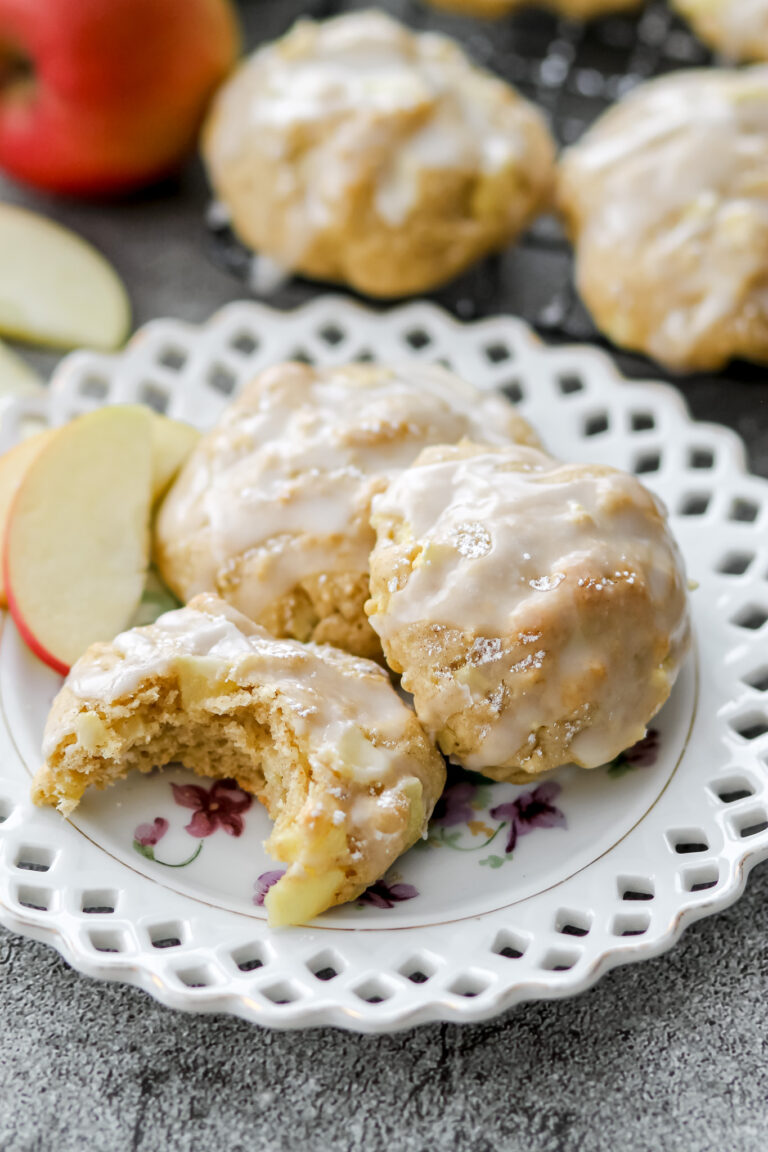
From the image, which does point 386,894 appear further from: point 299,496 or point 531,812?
point 299,496

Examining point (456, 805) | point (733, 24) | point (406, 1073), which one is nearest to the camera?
point (406, 1073)

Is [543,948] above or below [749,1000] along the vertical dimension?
above

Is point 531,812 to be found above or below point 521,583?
below

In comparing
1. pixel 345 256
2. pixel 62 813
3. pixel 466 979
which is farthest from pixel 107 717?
pixel 345 256

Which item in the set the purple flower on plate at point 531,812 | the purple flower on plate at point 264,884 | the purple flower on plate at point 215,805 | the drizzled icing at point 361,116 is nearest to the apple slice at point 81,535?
the purple flower on plate at point 215,805

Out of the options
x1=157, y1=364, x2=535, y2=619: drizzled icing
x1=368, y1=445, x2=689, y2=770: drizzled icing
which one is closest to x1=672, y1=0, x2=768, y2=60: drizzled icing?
x1=157, y1=364, x2=535, y2=619: drizzled icing

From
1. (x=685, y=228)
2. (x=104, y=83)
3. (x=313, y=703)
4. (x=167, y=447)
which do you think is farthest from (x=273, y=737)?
(x=104, y=83)

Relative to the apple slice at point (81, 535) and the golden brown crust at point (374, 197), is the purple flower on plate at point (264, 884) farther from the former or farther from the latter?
the golden brown crust at point (374, 197)

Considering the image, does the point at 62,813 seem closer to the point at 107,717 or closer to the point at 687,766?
the point at 107,717

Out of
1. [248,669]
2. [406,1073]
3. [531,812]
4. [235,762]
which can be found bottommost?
[406,1073]
